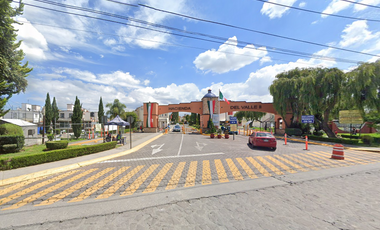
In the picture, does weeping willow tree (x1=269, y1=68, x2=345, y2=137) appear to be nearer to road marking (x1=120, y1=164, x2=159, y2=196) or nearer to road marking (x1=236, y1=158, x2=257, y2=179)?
road marking (x1=236, y1=158, x2=257, y2=179)

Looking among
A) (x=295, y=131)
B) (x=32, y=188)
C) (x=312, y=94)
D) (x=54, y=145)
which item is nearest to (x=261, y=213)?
(x=32, y=188)

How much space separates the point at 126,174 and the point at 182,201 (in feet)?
11.1

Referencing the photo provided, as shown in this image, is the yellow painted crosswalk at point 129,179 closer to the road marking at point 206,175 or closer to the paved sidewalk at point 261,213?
the road marking at point 206,175

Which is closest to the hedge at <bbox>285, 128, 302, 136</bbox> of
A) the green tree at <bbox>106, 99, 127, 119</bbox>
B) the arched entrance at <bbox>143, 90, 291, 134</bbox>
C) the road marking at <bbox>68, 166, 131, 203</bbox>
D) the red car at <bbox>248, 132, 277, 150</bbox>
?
the arched entrance at <bbox>143, 90, 291, 134</bbox>

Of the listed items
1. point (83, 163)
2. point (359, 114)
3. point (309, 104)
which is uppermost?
point (309, 104)

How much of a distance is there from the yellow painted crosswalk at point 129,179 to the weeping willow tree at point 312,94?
53.9 feet

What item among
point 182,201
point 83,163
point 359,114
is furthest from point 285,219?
point 359,114

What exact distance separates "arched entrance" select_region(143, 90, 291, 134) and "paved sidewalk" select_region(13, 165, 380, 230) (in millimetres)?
27828

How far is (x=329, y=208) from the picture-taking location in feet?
12.8

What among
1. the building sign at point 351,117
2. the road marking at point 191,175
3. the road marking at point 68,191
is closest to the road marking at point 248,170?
the road marking at point 191,175

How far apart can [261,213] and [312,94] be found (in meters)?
A: 23.4

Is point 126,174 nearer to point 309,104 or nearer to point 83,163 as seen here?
point 83,163

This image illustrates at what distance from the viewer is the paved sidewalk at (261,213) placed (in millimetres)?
3262

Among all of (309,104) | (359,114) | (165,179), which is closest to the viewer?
(165,179)
